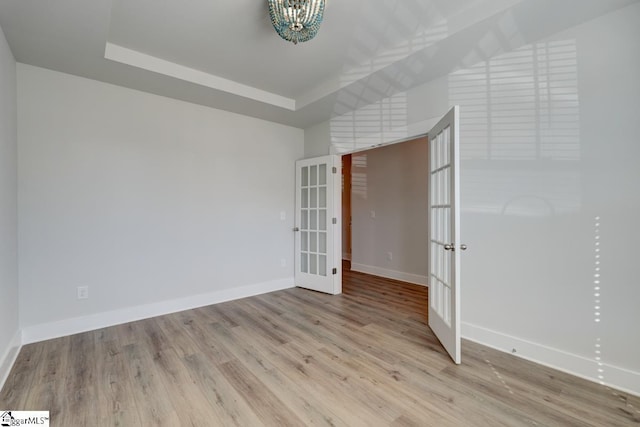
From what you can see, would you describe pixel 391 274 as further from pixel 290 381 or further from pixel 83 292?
pixel 83 292

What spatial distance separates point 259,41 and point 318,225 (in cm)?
247

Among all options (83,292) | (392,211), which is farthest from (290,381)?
(392,211)

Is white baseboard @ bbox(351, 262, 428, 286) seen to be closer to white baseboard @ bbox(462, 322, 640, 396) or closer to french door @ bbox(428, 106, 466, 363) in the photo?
french door @ bbox(428, 106, 466, 363)

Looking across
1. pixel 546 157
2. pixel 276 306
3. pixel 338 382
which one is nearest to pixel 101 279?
pixel 276 306

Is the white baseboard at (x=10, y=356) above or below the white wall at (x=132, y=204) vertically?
below

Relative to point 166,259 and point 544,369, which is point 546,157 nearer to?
point 544,369

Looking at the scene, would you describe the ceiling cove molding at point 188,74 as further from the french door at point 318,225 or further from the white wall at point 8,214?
the french door at point 318,225

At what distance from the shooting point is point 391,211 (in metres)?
4.95

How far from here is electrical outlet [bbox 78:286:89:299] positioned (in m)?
2.71

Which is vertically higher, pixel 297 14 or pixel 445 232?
pixel 297 14

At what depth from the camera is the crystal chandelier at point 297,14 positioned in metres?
1.75

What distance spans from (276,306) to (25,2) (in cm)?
330

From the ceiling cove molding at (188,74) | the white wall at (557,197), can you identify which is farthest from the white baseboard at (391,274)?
the ceiling cove molding at (188,74)
